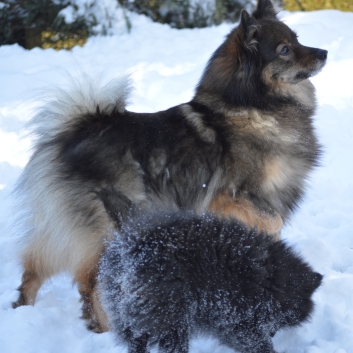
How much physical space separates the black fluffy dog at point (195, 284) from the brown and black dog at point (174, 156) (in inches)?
23.8

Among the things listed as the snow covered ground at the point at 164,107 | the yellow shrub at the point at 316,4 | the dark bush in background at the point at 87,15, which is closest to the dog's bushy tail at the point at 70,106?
the snow covered ground at the point at 164,107

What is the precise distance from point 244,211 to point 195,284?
3.81ft

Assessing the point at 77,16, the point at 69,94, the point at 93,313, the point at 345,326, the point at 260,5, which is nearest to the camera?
the point at 345,326

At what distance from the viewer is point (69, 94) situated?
3779mm

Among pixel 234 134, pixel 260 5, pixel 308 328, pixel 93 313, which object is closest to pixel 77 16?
pixel 260 5

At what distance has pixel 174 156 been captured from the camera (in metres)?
3.82

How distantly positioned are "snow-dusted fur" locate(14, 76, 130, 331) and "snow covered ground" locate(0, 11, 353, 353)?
251mm

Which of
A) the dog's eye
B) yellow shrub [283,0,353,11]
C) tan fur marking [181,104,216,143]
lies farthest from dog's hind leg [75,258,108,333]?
yellow shrub [283,0,353,11]

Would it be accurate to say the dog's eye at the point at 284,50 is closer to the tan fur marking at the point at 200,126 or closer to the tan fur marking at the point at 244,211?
the tan fur marking at the point at 200,126

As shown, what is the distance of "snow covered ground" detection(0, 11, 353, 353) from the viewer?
10.8 ft

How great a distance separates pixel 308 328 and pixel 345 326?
0.21 metres

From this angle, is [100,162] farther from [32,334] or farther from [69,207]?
[32,334]

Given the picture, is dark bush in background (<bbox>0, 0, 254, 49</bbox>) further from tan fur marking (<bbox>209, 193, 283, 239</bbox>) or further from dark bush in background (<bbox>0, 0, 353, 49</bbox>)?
tan fur marking (<bbox>209, 193, 283, 239</bbox>)

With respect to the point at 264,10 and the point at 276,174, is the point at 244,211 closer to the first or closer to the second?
the point at 276,174
